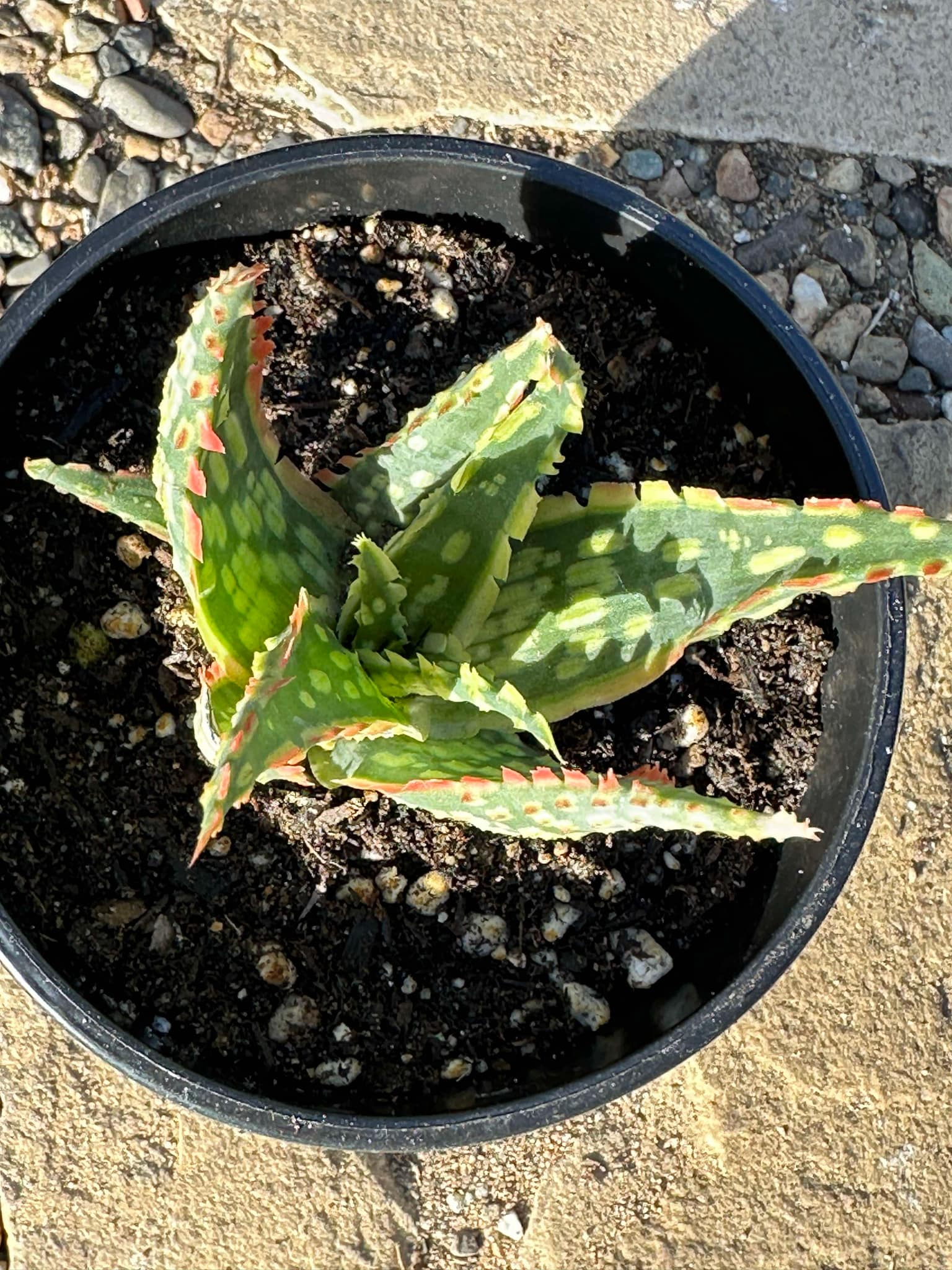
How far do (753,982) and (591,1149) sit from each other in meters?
0.64

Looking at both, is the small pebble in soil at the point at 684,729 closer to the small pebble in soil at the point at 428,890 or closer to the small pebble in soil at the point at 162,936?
the small pebble in soil at the point at 428,890

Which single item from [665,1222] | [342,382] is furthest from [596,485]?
[665,1222]

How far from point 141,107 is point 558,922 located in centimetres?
137

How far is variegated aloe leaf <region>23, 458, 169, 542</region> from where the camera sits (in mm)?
1146

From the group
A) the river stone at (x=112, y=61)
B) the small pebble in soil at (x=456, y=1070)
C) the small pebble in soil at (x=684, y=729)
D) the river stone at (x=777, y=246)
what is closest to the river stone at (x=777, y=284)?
the river stone at (x=777, y=246)

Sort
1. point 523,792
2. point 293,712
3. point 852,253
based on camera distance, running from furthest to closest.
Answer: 1. point 852,253
2. point 523,792
3. point 293,712

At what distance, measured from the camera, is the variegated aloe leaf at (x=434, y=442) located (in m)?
1.07

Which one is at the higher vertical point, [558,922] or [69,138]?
[69,138]

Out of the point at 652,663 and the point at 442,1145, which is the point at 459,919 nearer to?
the point at 442,1145

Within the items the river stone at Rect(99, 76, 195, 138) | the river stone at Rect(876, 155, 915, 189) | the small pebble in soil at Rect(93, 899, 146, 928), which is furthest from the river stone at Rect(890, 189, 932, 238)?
the small pebble in soil at Rect(93, 899, 146, 928)

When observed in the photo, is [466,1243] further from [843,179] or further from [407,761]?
[843,179]

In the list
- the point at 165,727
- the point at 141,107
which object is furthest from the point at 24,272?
the point at 165,727

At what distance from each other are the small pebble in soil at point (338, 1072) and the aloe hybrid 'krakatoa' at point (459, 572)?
430 mm

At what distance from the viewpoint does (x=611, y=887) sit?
153cm
